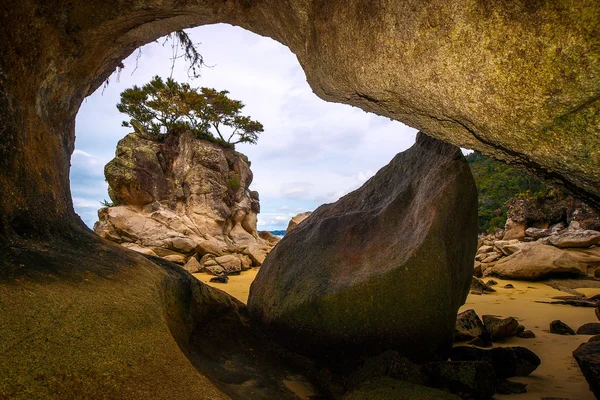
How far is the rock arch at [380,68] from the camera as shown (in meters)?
1.48

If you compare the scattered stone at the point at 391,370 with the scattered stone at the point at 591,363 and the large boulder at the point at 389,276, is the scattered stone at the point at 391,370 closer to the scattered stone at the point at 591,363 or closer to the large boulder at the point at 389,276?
the large boulder at the point at 389,276

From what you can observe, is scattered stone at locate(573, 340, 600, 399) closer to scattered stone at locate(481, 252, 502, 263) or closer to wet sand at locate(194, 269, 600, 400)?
wet sand at locate(194, 269, 600, 400)

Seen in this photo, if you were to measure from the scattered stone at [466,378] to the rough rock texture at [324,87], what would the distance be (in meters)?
1.56

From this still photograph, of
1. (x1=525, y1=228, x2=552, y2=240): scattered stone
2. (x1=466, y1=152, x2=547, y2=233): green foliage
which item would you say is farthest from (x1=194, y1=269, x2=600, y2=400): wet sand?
(x1=466, y1=152, x2=547, y2=233): green foliage

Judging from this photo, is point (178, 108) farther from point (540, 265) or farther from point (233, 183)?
point (540, 265)

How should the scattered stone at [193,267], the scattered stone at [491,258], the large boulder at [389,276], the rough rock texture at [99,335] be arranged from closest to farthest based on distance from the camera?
the rough rock texture at [99,335]
the large boulder at [389,276]
the scattered stone at [193,267]
the scattered stone at [491,258]

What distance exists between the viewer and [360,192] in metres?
5.14

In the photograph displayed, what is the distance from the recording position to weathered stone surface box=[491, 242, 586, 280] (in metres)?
8.78

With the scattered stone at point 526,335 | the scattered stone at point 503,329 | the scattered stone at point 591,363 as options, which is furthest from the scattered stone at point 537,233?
the scattered stone at point 591,363

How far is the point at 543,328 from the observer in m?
4.30

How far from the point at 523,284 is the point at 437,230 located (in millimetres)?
7601

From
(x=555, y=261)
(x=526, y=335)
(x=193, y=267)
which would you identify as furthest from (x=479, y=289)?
(x=193, y=267)

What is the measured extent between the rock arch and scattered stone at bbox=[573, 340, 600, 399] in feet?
4.13

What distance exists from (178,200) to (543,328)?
17451 mm
